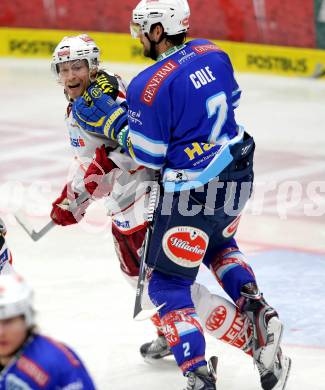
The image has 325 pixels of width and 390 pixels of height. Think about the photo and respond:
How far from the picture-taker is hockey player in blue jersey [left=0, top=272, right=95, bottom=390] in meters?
3.07

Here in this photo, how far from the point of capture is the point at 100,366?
518 cm

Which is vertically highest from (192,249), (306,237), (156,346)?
(192,249)

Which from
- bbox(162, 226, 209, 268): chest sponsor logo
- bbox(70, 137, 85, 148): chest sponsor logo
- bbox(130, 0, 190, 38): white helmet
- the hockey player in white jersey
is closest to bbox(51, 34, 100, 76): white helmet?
the hockey player in white jersey

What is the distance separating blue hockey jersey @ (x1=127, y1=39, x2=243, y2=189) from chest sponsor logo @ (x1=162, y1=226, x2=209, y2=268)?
189 mm

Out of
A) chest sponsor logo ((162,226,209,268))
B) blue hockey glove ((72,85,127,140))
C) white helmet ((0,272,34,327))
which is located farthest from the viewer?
blue hockey glove ((72,85,127,140))

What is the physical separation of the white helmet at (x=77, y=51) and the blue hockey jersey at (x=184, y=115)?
1.98 ft

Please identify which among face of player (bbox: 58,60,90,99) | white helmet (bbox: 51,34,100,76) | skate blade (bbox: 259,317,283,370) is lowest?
skate blade (bbox: 259,317,283,370)

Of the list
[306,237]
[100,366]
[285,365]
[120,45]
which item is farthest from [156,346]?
[120,45]

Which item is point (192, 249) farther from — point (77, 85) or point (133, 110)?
point (77, 85)

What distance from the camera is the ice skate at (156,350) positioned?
5.31 meters

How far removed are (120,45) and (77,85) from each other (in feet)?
27.0

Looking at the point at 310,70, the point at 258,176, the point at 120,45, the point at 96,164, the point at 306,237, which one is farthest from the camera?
the point at 120,45

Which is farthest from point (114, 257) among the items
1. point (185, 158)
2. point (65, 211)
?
point (185, 158)

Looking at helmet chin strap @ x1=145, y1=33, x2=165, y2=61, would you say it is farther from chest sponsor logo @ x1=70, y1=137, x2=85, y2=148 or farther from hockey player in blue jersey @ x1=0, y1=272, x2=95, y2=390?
hockey player in blue jersey @ x1=0, y1=272, x2=95, y2=390
